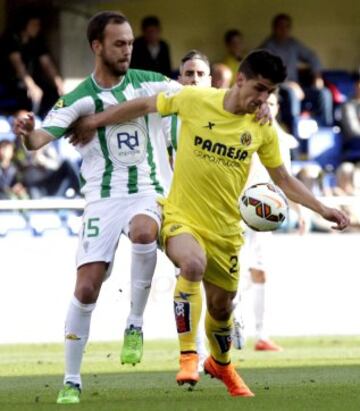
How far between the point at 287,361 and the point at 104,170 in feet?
13.8

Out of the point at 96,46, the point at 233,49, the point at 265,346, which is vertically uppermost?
the point at 96,46

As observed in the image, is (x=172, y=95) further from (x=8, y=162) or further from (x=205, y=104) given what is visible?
(x=8, y=162)

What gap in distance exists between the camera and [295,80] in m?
22.6

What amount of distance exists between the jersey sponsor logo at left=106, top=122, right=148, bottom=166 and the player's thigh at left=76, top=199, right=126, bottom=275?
0.28 meters

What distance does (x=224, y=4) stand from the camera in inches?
961

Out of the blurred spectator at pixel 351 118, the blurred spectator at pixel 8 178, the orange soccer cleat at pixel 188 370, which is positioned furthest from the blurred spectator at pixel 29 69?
the orange soccer cleat at pixel 188 370

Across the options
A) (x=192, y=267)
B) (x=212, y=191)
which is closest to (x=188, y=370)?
(x=192, y=267)

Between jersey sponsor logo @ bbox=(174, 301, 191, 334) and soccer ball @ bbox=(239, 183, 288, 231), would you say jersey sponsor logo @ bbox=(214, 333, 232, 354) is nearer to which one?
jersey sponsor logo @ bbox=(174, 301, 191, 334)

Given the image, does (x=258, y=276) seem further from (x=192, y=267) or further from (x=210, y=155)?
(x=192, y=267)

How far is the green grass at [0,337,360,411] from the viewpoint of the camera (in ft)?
31.3

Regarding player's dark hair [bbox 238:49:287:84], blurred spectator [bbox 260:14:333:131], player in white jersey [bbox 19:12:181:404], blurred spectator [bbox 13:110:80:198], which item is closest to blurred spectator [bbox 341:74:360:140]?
blurred spectator [bbox 260:14:333:131]

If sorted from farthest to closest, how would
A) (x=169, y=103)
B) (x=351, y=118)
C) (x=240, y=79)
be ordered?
(x=351, y=118), (x=169, y=103), (x=240, y=79)

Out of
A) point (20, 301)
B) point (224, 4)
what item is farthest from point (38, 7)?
point (20, 301)

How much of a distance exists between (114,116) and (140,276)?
3.52 ft
